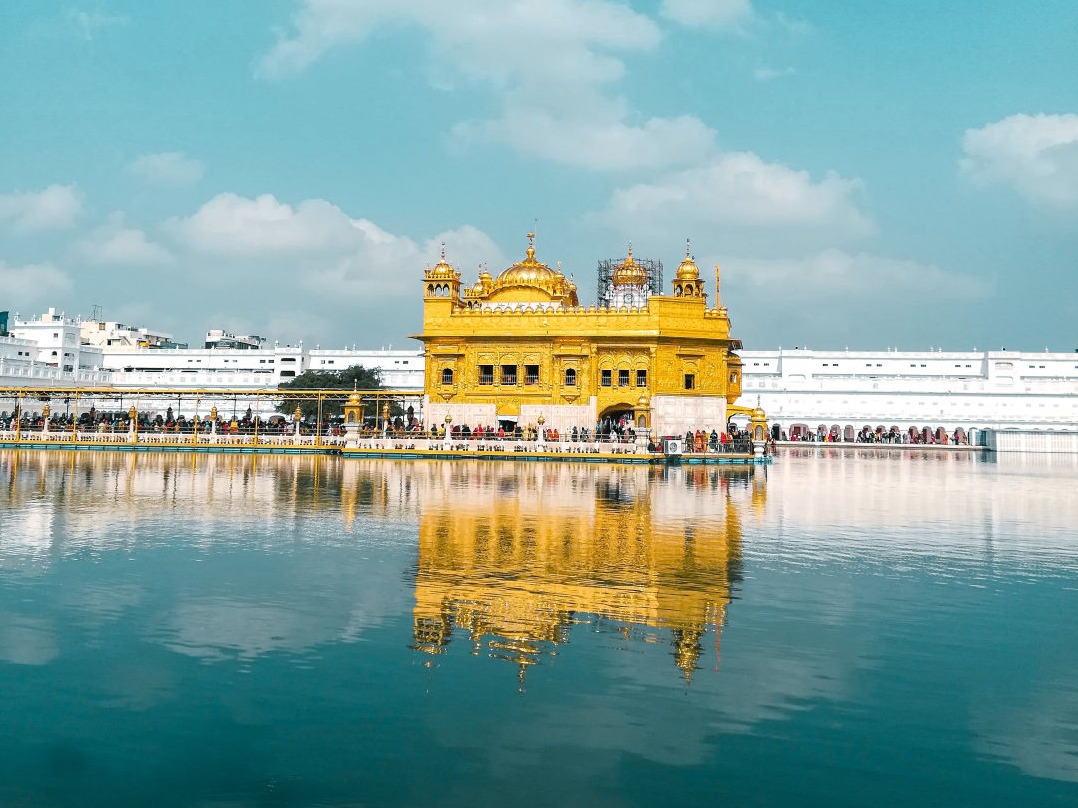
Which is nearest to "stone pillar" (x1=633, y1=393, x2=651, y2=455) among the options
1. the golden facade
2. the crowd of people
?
the golden facade

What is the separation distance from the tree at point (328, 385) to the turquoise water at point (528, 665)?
68.7 m

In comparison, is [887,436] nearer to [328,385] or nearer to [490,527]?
[328,385]

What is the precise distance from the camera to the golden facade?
165ft

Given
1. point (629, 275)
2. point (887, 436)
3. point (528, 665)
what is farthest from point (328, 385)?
point (528, 665)

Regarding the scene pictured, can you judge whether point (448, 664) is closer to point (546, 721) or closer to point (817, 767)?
point (546, 721)

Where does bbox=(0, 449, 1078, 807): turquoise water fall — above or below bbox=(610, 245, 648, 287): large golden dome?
below

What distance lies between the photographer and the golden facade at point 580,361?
50.4 m

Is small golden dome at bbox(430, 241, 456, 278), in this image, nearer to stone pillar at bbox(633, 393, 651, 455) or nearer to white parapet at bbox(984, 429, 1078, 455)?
Result: stone pillar at bbox(633, 393, 651, 455)

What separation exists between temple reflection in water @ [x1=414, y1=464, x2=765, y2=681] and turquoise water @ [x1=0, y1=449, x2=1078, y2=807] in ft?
0.23

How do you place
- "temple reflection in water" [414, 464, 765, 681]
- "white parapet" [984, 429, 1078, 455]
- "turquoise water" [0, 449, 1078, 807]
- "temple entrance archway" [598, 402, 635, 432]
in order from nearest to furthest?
"turquoise water" [0, 449, 1078, 807]
"temple reflection in water" [414, 464, 765, 681]
"temple entrance archway" [598, 402, 635, 432]
"white parapet" [984, 429, 1078, 455]

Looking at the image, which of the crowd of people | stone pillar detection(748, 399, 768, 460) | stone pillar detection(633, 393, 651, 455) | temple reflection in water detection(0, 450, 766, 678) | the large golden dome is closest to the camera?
temple reflection in water detection(0, 450, 766, 678)

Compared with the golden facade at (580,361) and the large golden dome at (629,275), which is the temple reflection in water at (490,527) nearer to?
the golden facade at (580,361)

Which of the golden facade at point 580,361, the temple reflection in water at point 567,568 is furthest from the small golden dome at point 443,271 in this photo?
the temple reflection in water at point 567,568

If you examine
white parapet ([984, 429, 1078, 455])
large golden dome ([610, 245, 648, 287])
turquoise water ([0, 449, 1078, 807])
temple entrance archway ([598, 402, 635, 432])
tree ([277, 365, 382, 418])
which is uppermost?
large golden dome ([610, 245, 648, 287])
